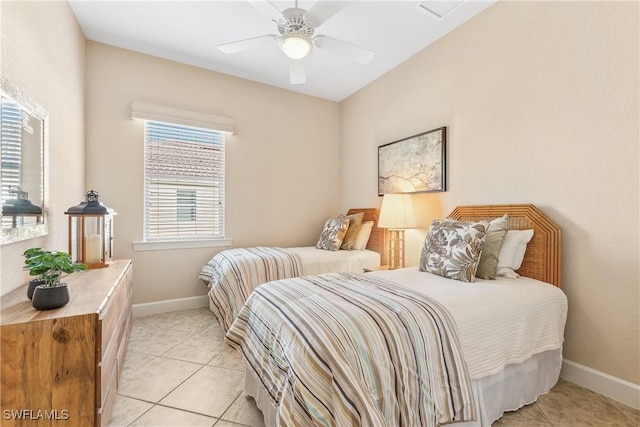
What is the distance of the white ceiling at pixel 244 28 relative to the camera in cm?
245

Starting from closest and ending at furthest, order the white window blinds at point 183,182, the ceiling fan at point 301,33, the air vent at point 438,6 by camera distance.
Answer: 1. the ceiling fan at point 301,33
2. the air vent at point 438,6
3. the white window blinds at point 183,182

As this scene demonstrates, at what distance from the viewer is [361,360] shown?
3.72 feet

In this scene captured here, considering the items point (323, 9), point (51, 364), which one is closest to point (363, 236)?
A: point (323, 9)

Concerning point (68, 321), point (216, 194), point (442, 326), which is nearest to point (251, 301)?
point (68, 321)

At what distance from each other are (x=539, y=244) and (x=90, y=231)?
3.37m

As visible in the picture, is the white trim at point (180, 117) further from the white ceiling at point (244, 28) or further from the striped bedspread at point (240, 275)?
the striped bedspread at point (240, 275)

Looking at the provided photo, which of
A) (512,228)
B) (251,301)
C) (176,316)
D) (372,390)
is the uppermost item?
(512,228)

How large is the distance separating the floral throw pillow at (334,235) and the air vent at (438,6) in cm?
232

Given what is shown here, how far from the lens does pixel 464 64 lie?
267 cm

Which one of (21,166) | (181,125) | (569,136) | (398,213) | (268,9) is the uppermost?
(268,9)

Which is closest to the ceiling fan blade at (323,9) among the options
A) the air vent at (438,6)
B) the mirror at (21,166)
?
the air vent at (438,6)

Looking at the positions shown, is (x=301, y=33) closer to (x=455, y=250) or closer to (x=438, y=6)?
(x=438, y=6)

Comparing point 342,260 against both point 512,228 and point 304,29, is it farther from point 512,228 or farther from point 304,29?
point 304,29

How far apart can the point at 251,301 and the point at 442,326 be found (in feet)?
3.60
